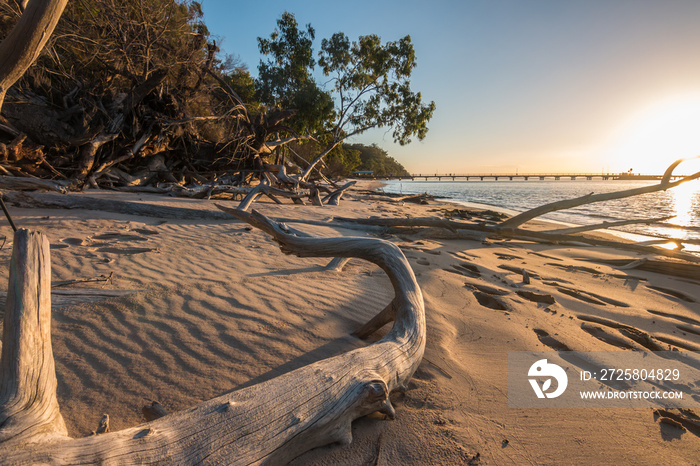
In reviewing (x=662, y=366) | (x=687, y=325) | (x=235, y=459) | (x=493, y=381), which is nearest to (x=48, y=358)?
(x=235, y=459)

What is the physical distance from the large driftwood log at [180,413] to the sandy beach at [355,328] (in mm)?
228

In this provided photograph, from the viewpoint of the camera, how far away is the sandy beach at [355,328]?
1.58m

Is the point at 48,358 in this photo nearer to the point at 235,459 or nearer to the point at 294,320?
the point at 235,459

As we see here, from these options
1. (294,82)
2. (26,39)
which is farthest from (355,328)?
(294,82)

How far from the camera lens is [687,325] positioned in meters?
2.98

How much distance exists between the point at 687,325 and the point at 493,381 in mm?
2434

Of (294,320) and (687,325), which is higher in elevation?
(294,320)

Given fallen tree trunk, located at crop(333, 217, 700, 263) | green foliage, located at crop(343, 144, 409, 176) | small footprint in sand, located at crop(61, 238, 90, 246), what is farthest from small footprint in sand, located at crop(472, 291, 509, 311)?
green foliage, located at crop(343, 144, 409, 176)

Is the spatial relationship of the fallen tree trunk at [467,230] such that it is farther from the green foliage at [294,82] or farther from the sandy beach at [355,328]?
the green foliage at [294,82]

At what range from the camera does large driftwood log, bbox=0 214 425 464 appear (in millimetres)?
1004

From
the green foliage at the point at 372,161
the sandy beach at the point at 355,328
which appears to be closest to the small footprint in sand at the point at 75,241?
the sandy beach at the point at 355,328

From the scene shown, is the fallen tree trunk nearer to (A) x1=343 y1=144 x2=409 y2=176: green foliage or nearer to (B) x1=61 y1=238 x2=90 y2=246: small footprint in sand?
(B) x1=61 y1=238 x2=90 y2=246: small footprint in sand

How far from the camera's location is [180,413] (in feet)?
4.10

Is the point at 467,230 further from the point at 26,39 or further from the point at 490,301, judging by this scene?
the point at 26,39
